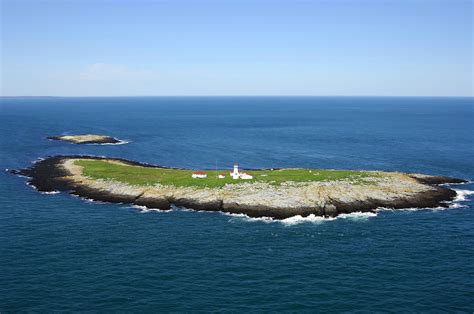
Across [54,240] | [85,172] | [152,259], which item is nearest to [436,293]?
[152,259]

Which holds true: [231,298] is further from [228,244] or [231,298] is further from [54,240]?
[54,240]

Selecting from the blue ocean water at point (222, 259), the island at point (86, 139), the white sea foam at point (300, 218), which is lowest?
the blue ocean water at point (222, 259)

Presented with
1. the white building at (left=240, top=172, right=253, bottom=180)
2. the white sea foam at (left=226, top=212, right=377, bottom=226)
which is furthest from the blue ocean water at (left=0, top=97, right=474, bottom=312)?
the white building at (left=240, top=172, right=253, bottom=180)

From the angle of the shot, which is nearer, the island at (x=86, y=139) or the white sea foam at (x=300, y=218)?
the white sea foam at (x=300, y=218)

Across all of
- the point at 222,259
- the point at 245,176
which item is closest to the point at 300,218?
the point at 245,176

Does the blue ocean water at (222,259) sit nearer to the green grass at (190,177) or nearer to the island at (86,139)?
the green grass at (190,177)

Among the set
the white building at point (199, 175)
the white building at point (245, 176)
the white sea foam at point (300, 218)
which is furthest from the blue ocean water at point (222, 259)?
the white building at point (245, 176)

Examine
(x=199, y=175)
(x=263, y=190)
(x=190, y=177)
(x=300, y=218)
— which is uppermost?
(x=199, y=175)

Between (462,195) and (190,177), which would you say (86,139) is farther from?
(462,195)
